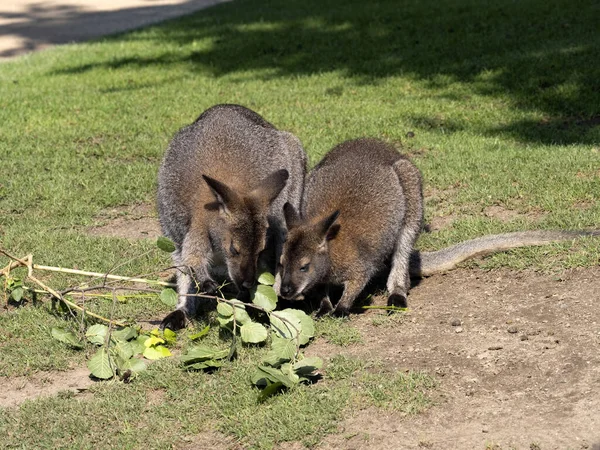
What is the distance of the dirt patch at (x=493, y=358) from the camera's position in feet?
14.4

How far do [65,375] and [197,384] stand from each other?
2.79ft

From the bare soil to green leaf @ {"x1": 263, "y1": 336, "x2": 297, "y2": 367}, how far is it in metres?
0.36

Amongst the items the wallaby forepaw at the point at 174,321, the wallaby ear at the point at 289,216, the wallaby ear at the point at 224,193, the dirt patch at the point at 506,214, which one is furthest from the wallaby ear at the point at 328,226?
the dirt patch at the point at 506,214

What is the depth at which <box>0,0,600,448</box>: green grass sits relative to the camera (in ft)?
16.2

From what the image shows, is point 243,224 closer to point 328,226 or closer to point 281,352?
point 328,226

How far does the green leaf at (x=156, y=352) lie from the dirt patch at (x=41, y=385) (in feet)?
1.18

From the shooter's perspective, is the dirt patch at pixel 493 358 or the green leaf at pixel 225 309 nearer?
the dirt patch at pixel 493 358

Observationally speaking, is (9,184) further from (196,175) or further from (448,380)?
(448,380)

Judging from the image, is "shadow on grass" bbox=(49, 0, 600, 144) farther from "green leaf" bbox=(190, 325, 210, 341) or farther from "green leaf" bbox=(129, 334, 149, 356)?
"green leaf" bbox=(129, 334, 149, 356)

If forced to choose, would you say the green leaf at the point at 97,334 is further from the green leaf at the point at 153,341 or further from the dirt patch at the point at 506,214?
the dirt patch at the point at 506,214

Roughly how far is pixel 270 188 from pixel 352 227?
0.63 metres

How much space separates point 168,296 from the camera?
19.3 ft

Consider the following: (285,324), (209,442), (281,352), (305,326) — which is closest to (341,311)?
(305,326)

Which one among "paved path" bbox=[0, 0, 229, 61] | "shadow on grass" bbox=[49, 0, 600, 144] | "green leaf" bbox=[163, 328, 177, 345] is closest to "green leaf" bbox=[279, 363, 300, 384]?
"green leaf" bbox=[163, 328, 177, 345]
